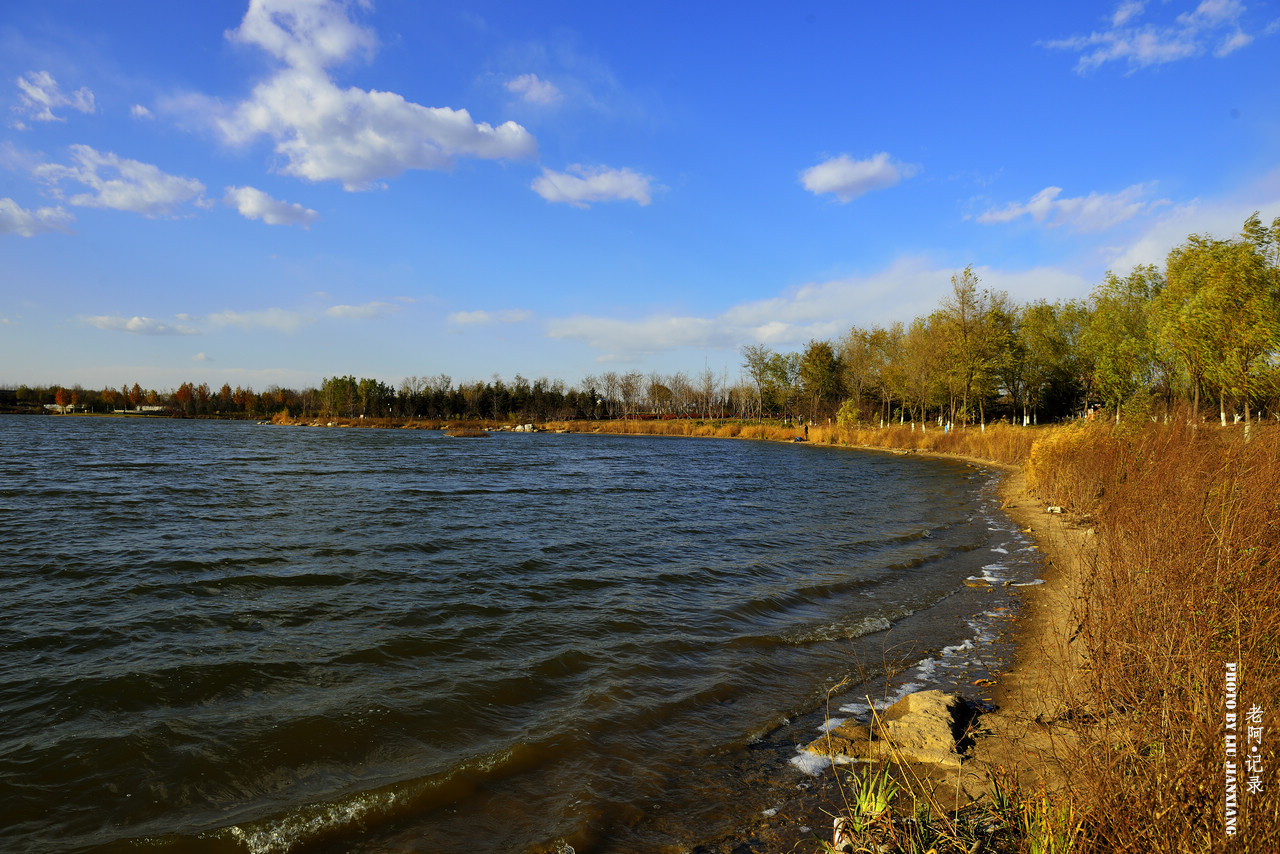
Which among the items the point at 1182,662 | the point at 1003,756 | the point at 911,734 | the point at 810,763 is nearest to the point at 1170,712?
the point at 1182,662

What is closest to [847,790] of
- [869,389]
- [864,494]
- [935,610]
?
[935,610]

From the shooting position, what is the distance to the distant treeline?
2392cm

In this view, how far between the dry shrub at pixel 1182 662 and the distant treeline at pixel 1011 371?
33.7 feet

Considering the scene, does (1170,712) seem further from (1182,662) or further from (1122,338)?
(1122,338)

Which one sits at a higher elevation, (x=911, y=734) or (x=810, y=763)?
(x=911, y=734)

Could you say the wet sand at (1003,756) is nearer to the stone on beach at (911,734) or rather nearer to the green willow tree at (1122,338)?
the stone on beach at (911,734)

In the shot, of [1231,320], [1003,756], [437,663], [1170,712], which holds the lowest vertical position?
[437,663]

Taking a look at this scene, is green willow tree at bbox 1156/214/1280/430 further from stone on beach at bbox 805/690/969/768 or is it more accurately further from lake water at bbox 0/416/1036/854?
stone on beach at bbox 805/690/969/768

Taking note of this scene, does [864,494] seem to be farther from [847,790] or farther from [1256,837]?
[1256,837]

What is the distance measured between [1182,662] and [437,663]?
7.30 m

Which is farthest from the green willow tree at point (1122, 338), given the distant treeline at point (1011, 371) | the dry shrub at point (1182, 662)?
the dry shrub at point (1182, 662)

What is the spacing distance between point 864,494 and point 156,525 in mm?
24740

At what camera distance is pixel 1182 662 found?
3527 millimetres

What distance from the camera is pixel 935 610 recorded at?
10.2 meters
